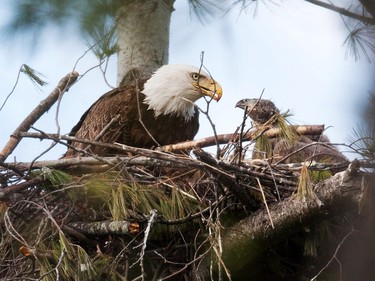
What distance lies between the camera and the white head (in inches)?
205

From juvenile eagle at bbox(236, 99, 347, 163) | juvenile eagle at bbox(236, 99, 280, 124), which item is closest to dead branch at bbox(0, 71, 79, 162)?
juvenile eagle at bbox(236, 99, 347, 163)

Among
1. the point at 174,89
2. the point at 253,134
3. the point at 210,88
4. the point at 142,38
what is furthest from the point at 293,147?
the point at 142,38

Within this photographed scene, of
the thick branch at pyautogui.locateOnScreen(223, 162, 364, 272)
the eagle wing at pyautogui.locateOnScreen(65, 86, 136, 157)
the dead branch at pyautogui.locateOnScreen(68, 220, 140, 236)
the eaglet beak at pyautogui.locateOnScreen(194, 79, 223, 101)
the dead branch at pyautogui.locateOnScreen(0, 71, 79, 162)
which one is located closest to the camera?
the thick branch at pyautogui.locateOnScreen(223, 162, 364, 272)

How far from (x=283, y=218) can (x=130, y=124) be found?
75.4 inches

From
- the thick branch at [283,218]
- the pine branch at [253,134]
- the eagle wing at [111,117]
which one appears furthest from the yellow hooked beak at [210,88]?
the thick branch at [283,218]

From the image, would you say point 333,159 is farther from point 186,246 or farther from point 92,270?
point 92,270

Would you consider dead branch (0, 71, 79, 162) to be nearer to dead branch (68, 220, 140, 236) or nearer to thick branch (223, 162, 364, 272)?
dead branch (68, 220, 140, 236)

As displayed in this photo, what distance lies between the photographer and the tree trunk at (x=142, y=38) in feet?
18.0

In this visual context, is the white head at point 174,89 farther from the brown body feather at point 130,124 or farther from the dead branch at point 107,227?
the dead branch at point 107,227

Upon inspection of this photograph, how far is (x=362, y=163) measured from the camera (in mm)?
2818

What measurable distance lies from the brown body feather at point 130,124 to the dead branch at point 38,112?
344mm

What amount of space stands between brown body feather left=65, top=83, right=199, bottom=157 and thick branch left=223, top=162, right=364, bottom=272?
1500 mm

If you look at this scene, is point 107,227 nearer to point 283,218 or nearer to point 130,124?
point 283,218

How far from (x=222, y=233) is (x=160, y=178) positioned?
0.60 m
